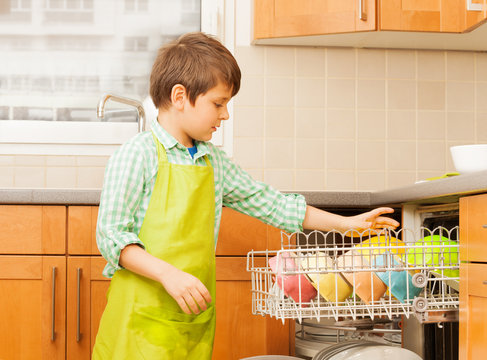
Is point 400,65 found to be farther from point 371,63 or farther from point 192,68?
point 192,68

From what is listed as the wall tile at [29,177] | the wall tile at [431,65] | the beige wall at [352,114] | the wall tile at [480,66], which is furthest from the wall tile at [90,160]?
the wall tile at [480,66]

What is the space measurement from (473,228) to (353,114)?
1.32 metres

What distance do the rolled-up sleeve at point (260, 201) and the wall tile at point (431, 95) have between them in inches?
42.9

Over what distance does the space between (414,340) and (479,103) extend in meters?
1.25

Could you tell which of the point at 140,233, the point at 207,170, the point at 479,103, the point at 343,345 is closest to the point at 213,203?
the point at 207,170

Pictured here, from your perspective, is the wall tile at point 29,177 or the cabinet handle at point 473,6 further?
the wall tile at point 29,177

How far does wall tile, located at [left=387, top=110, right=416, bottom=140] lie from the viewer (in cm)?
244

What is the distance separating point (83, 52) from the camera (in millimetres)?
2432

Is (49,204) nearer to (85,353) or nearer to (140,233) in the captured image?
(85,353)

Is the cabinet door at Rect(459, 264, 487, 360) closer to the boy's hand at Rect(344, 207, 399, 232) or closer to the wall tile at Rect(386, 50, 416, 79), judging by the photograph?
the boy's hand at Rect(344, 207, 399, 232)

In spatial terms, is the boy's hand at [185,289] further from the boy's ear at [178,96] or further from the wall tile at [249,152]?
the wall tile at [249,152]

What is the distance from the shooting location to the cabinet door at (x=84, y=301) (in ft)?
5.67

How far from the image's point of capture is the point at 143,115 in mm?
2256

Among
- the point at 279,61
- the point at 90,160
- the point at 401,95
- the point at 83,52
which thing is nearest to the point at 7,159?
the point at 90,160
